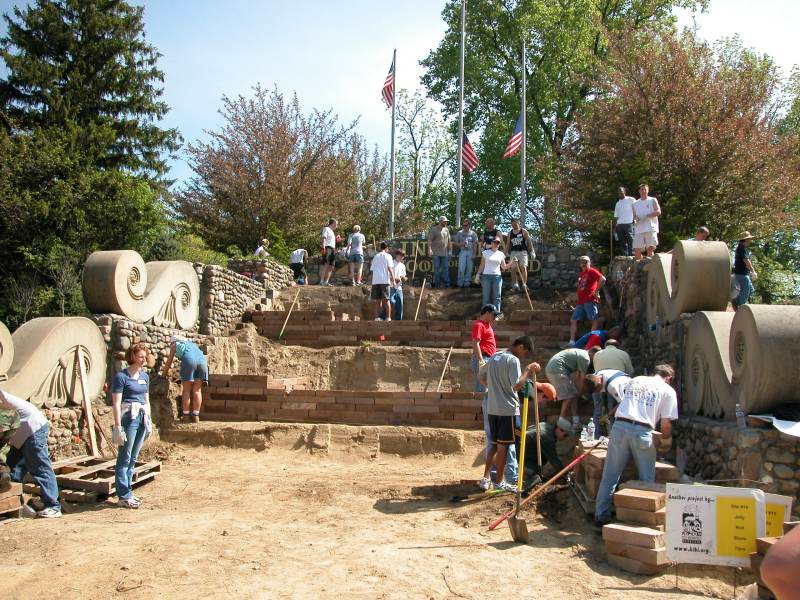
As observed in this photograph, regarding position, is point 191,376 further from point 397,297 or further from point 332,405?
point 397,297

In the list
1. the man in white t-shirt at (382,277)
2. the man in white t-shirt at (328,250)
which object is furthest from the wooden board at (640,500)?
the man in white t-shirt at (328,250)

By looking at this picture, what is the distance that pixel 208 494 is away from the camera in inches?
326

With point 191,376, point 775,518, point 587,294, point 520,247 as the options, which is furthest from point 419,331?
point 775,518

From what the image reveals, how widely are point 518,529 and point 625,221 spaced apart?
343 inches

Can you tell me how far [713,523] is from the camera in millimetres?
5598

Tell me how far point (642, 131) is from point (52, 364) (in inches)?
543

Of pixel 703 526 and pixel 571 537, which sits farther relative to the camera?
pixel 571 537

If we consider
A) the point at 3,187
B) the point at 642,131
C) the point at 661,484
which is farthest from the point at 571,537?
the point at 3,187

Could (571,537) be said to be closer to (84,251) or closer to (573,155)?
(573,155)

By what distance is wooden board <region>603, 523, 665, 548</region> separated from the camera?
5.79 m

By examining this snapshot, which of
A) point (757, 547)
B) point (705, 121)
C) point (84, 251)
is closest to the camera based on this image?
point (757, 547)

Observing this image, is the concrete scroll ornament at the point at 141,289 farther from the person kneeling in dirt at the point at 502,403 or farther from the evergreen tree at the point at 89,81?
the evergreen tree at the point at 89,81

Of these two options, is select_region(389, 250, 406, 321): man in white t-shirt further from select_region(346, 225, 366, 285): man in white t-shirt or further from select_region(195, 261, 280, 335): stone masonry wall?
select_region(195, 261, 280, 335): stone masonry wall

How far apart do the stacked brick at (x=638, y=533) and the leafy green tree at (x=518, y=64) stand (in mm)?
24309
